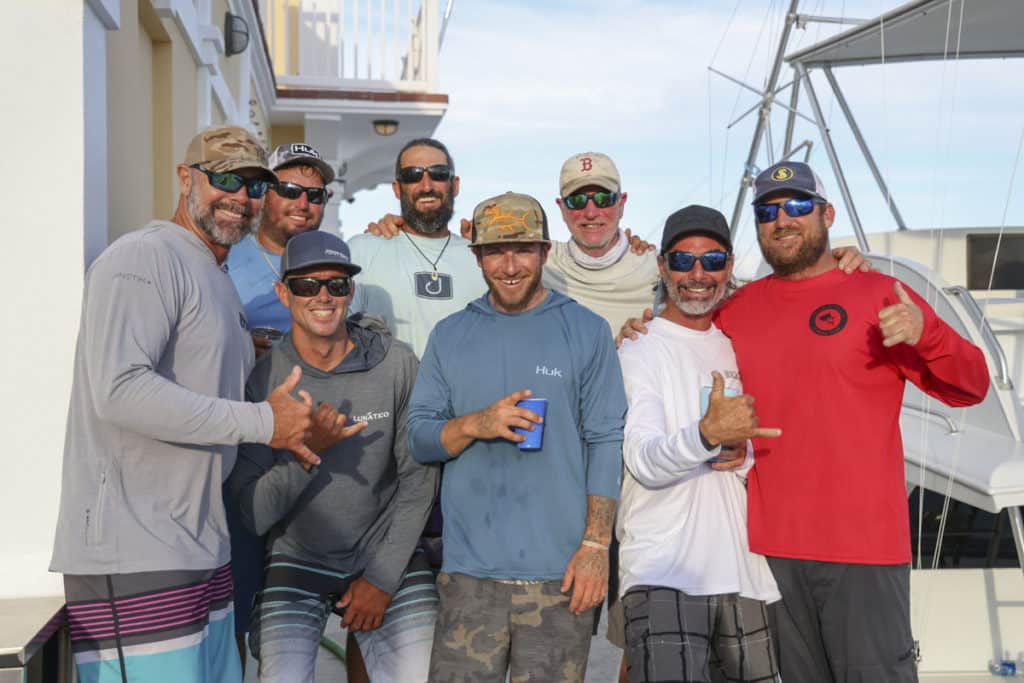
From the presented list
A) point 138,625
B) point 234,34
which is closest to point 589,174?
point 138,625


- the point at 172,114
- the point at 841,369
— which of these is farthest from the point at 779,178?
the point at 172,114

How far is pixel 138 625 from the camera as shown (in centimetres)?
252

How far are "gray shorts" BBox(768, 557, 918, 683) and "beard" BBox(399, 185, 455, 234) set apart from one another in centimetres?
168

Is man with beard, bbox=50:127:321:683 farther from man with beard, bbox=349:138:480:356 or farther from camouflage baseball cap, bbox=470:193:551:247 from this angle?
man with beard, bbox=349:138:480:356

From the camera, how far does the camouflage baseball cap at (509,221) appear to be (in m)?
2.89

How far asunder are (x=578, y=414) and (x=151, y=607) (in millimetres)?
1283

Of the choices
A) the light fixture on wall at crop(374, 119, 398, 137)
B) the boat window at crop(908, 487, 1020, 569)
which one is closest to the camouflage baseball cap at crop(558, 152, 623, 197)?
the boat window at crop(908, 487, 1020, 569)

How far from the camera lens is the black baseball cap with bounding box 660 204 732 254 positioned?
3082 millimetres

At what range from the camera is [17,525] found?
114 inches

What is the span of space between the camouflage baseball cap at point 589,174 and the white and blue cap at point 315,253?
109 cm

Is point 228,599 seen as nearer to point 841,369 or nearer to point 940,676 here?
point 841,369

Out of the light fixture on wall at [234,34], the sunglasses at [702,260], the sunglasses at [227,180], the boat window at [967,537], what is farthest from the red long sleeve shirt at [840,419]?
the light fixture on wall at [234,34]

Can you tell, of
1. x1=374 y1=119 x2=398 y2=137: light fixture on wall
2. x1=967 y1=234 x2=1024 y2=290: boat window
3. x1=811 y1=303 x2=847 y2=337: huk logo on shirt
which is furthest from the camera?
x1=374 y1=119 x2=398 y2=137: light fixture on wall

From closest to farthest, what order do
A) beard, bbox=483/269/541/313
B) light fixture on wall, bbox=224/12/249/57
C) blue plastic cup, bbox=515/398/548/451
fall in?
blue plastic cup, bbox=515/398/548/451
beard, bbox=483/269/541/313
light fixture on wall, bbox=224/12/249/57
